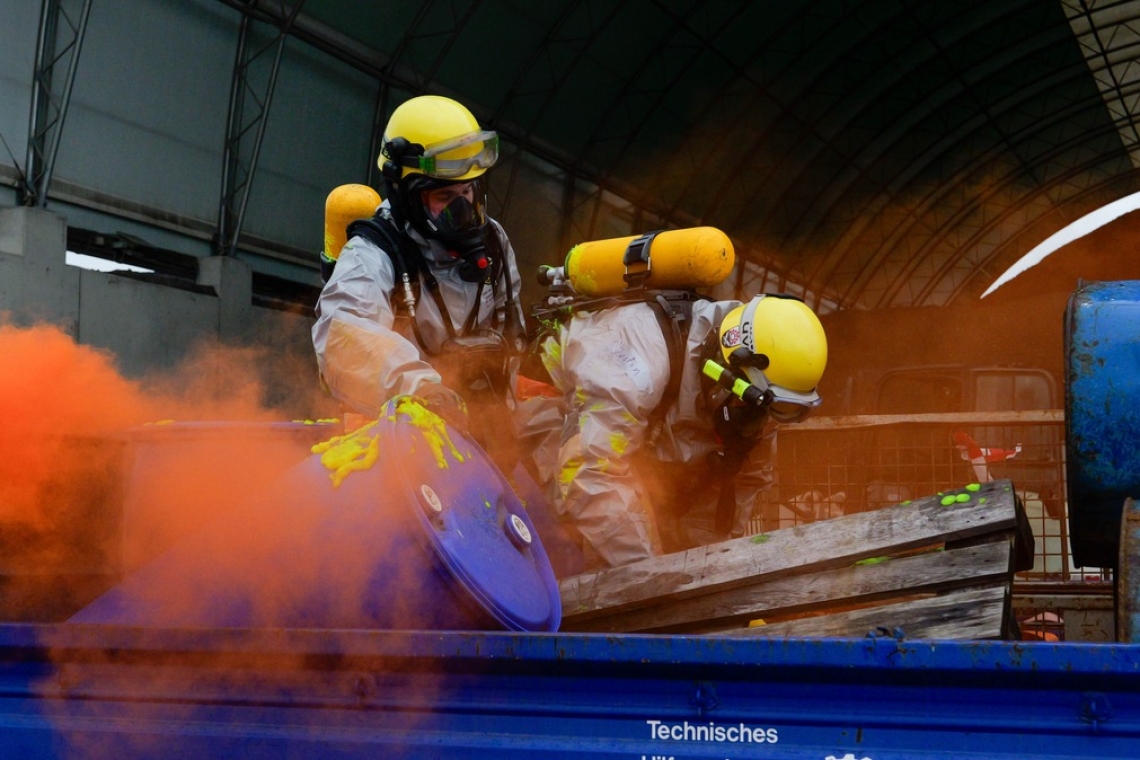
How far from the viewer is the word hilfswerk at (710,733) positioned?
170cm

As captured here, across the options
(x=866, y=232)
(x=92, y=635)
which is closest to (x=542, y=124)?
(x=866, y=232)

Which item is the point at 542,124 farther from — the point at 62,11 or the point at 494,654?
the point at 494,654

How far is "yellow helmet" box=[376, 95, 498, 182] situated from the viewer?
10.8 ft

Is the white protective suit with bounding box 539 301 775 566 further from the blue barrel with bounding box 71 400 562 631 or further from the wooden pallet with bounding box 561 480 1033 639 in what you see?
the blue barrel with bounding box 71 400 562 631

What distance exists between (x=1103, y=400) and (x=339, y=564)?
1.70 metres

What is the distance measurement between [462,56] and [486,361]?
11897 millimetres

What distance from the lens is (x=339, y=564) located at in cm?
215

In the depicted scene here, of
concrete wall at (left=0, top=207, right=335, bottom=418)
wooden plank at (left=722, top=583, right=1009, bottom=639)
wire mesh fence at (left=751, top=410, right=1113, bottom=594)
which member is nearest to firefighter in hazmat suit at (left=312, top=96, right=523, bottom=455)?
wooden plank at (left=722, top=583, right=1009, bottom=639)

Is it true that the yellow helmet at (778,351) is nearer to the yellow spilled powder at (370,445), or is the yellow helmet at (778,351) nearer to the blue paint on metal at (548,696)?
the yellow spilled powder at (370,445)

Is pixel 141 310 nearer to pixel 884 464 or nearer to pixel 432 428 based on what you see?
pixel 884 464

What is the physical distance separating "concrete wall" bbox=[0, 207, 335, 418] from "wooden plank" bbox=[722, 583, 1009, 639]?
6.97m

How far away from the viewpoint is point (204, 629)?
189 centimetres

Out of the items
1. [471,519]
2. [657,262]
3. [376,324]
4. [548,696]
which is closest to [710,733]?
[548,696]

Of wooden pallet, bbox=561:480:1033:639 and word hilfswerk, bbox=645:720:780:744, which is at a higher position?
wooden pallet, bbox=561:480:1033:639
